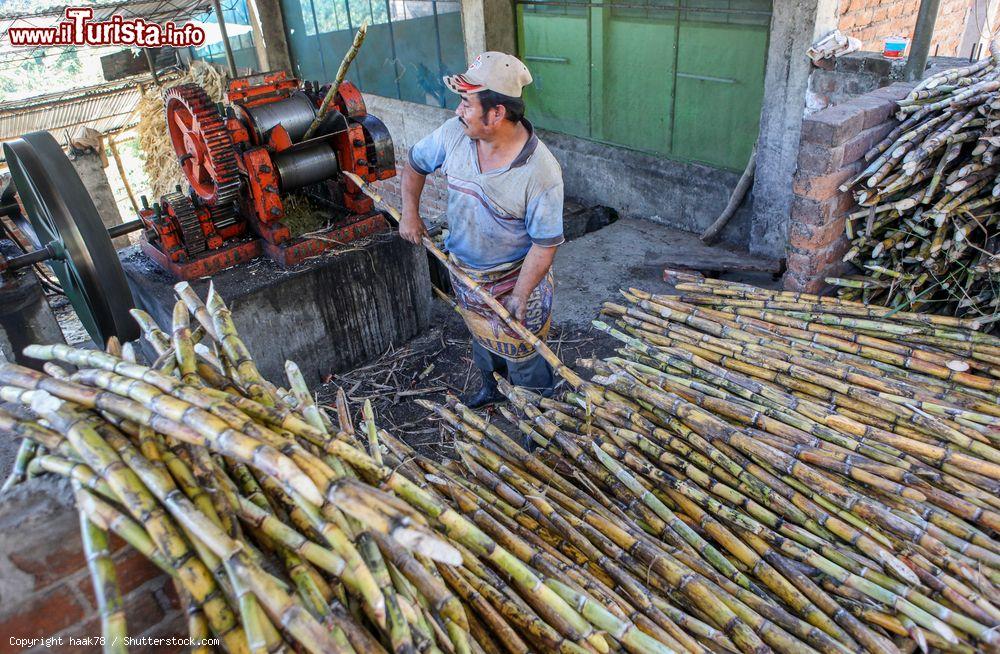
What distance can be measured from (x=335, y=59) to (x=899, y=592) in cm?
963

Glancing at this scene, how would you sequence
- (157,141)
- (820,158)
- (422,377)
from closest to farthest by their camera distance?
1. (820,158)
2. (422,377)
3. (157,141)

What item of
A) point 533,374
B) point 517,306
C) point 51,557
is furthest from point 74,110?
point 51,557

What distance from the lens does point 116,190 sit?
54.0 feet

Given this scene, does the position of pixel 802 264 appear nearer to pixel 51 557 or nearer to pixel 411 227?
pixel 411 227

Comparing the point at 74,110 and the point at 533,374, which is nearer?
the point at 533,374

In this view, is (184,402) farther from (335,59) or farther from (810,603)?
(335,59)

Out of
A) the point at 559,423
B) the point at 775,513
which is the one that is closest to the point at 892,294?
the point at 775,513

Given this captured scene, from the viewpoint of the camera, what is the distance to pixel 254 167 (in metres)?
4.08

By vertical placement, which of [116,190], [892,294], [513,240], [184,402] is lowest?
[116,190]

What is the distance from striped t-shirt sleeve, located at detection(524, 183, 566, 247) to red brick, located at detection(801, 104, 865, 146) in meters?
1.39

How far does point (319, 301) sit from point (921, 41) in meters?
4.00

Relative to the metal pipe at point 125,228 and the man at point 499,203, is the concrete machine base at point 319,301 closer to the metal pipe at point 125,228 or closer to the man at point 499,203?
the metal pipe at point 125,228

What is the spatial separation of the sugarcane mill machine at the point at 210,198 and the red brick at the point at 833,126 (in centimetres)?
264

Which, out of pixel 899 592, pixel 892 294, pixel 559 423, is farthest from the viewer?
pixel 892 294
